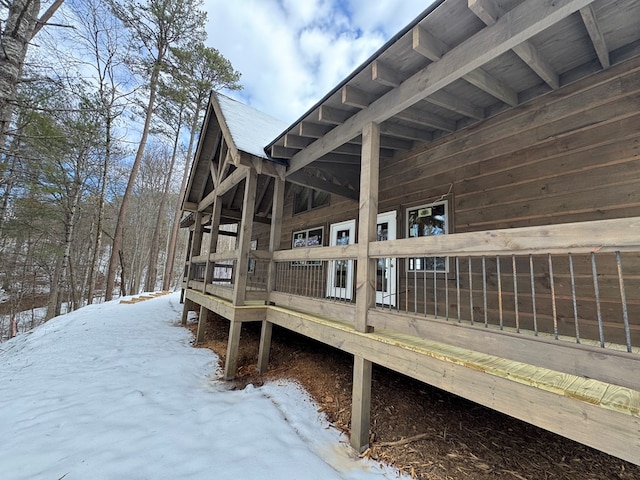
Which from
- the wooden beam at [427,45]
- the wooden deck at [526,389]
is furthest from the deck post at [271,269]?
the wooden beam at [427,45]

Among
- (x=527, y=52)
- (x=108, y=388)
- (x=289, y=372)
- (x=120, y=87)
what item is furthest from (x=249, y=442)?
(x=120, y=87)

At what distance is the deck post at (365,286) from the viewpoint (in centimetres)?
284

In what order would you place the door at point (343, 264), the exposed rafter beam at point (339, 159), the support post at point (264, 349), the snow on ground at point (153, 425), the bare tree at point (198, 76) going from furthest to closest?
1. the bare tree at point (198, 76)
2. the door at point (343, 264)
3. the exposed rafter beam at point (339, 159)
4. the support post at point (264, 349)
5. the snow on ground at point (153, 425)

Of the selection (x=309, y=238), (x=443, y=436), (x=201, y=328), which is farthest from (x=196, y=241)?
(x=443, y=436)

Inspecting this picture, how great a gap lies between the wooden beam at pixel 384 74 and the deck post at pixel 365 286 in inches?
19.4

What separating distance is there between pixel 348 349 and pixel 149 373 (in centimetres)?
349

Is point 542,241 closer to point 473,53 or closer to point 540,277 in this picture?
point 473,53

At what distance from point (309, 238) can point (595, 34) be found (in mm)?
6109

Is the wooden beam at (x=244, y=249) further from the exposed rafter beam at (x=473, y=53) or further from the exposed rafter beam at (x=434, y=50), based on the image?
the exposed rafter beam at (x=434, y=50)

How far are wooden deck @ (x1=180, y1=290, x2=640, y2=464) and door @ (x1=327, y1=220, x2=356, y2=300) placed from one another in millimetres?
2771

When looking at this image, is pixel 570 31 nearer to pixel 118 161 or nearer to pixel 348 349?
pixel 348 349

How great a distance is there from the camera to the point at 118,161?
48.0 feet

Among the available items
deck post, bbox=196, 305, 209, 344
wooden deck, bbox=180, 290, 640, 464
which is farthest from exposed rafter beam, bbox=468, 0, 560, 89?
deck post, bbox=196, 305, 209, 344

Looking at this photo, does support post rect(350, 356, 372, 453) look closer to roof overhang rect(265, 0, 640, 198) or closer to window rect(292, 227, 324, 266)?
roof overhang rect(265, 0, 640, 198)
